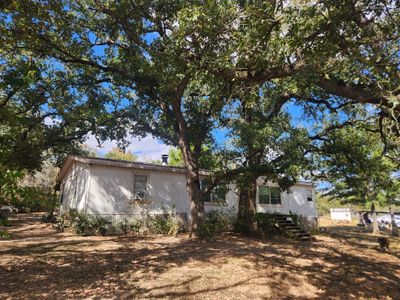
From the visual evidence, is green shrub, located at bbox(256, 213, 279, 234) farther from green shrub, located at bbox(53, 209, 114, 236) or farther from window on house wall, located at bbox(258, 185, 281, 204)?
green shrub, located at bbox(53, 209, 114, 236)

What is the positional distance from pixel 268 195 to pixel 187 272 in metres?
15.4

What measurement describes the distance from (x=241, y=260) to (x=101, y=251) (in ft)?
15.4

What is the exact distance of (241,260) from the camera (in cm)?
833

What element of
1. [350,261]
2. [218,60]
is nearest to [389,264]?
[350,261]

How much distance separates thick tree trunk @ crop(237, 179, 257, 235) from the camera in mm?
14625

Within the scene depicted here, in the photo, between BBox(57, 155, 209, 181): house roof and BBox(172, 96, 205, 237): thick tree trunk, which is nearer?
BBox(172, 96, 205, 237): thick tree trunk

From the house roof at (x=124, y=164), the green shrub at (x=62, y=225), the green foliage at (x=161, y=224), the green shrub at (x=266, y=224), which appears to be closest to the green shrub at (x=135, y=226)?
the green foliage at (x=161, y=224)

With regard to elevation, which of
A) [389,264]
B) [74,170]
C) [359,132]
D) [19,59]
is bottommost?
[389,264]

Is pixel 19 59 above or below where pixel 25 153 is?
above

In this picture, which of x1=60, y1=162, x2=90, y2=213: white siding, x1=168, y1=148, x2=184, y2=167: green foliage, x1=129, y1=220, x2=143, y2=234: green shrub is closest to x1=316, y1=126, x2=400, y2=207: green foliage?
x1=129, y1=220, x2=143, y2=234: green shrub

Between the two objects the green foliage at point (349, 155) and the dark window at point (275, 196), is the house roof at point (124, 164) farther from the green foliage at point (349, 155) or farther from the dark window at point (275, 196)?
the green foliage at point (349, 155)

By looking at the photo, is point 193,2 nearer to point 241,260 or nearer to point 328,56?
point 328,56

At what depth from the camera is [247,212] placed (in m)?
14.9

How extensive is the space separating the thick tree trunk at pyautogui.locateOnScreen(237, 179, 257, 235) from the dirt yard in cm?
403
